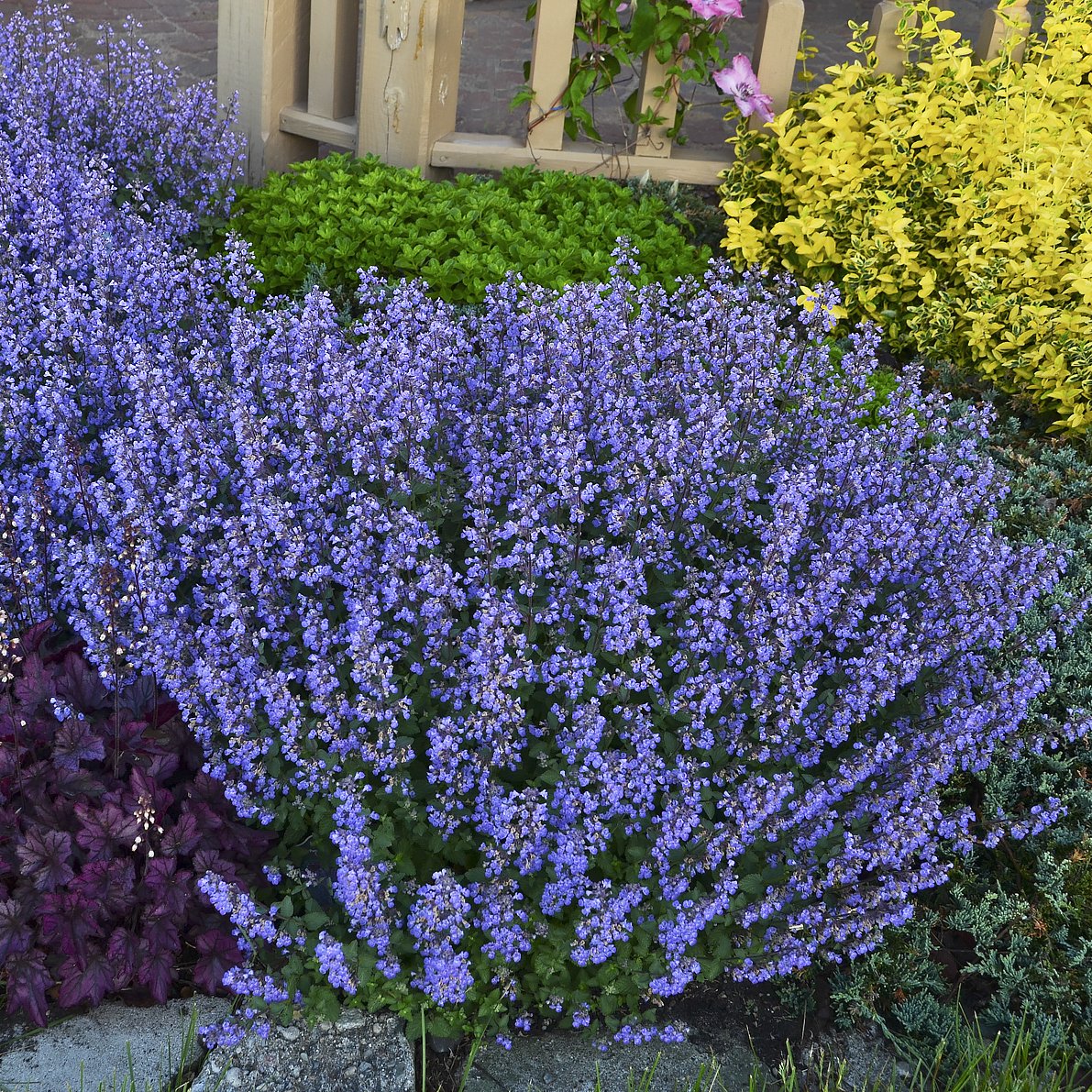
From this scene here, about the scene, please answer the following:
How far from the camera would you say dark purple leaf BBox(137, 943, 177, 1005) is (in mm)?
2385

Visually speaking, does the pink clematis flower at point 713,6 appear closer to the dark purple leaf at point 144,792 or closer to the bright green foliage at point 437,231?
the bright green foliage at point 437,231

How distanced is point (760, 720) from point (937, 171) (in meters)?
2.84

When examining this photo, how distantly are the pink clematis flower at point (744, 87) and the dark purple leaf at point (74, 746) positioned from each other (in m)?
3.57

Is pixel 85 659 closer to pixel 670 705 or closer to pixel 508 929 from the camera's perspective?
pixel 508 929

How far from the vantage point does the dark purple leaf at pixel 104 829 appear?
2.40 metres

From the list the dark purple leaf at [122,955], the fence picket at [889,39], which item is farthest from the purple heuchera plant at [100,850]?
the fence picket at [889,39]

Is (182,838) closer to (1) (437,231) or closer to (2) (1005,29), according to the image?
(1) (437,231)

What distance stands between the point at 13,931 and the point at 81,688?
1.90 feet

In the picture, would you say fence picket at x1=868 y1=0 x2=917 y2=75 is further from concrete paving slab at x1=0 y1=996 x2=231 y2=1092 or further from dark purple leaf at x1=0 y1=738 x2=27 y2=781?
concrete paving slab at x1=0 y1=996 x2=231 y2=1092

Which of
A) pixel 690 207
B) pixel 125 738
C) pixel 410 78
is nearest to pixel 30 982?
pixel 125 738

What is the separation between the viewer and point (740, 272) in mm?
4758

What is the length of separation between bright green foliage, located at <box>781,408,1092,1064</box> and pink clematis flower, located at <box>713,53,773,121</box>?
2511 mm

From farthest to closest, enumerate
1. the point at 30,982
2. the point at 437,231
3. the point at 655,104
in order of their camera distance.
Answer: the point at 655,104
the point at 437,231
the point at 30,982

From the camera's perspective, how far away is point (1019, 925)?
2756 millimetres
